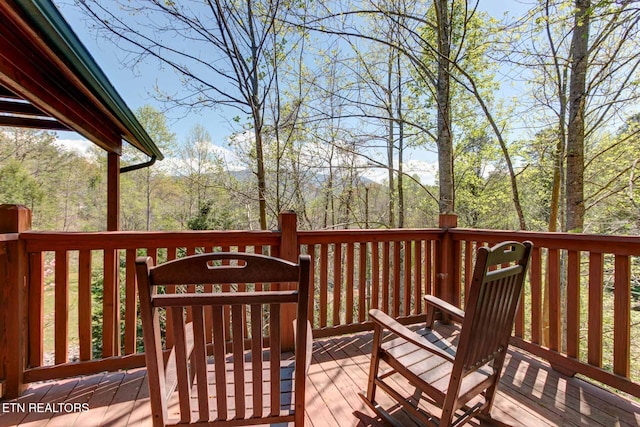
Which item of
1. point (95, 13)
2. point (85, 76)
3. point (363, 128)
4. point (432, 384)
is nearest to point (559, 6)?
point (363, 128)

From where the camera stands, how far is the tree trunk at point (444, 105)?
14.3ft

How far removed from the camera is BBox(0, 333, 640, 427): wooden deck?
1620 mm

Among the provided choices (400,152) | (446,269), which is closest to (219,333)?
(446,269)

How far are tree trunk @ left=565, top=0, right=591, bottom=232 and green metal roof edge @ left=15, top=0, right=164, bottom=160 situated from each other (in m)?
5.79

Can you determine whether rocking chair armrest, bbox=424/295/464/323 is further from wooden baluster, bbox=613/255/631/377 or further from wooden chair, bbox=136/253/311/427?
wooden baluster, bbox=613/255/631/377

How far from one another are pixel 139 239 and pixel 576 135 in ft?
19.7

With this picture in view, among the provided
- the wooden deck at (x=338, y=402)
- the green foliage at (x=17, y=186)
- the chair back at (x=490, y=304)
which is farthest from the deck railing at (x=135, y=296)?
the green foliage at (x=17, y=186)

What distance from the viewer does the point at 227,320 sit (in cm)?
277

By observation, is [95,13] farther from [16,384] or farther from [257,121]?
[16,384]

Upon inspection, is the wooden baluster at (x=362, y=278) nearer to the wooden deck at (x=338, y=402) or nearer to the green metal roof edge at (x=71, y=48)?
the wooden deck at (x=338, y=402)

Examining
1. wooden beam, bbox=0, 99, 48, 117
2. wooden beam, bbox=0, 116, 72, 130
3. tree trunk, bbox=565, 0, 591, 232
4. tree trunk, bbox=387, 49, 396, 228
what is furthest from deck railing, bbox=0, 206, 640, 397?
tree trunk, bbox=387, 49, 396, 228

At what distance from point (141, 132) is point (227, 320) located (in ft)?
7.37

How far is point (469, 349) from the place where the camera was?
4.23ft

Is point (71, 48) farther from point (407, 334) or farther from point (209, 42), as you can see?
point (209, 42)
